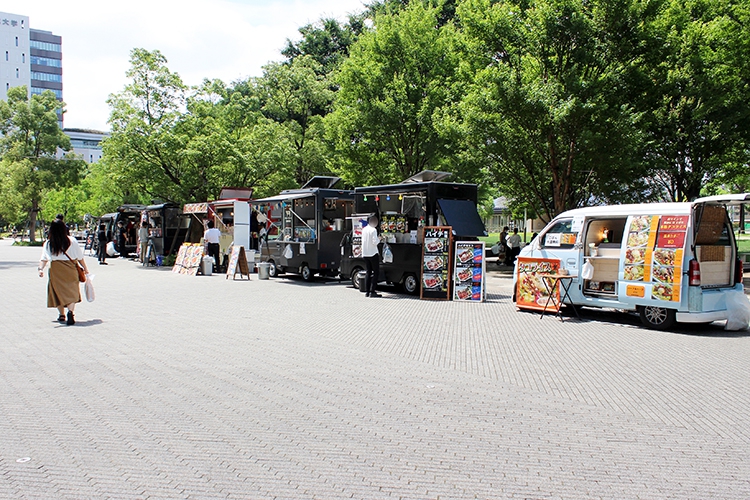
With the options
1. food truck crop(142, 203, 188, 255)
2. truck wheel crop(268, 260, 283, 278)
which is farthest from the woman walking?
food truck crop(142, 203, 188, 255)

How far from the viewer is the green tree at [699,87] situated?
1983 centimetres

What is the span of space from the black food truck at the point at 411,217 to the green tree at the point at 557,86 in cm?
393

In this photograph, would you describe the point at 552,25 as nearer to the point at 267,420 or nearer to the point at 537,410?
the point at 537,410

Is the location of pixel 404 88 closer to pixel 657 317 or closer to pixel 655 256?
pixel 655 256

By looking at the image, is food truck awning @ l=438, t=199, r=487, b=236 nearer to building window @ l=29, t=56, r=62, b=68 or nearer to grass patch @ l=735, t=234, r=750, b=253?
grass patch @ l=735, t=234, r=750, b=253

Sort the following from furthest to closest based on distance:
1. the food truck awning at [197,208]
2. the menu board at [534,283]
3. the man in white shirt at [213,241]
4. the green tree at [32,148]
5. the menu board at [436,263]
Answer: the green tree at [32,148], the food truck awning at [197,208], the man in white shirt at [213,241], the menu board at [436,263], the menu board at [534,283]

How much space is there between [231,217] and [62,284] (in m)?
12.4

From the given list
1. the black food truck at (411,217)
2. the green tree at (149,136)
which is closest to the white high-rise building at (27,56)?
the green tree at (149,136)

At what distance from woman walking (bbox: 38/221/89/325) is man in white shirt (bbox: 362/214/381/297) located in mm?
6594

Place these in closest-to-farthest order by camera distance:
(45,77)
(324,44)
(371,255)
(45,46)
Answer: (371,255)
(324,44)
(45,46)
(45,77)

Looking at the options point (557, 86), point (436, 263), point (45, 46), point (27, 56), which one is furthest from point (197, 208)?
point (45, 46)

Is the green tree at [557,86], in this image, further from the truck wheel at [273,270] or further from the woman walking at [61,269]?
the woman walking at [61,269]

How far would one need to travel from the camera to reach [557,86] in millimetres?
17297

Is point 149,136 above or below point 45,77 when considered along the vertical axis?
below
